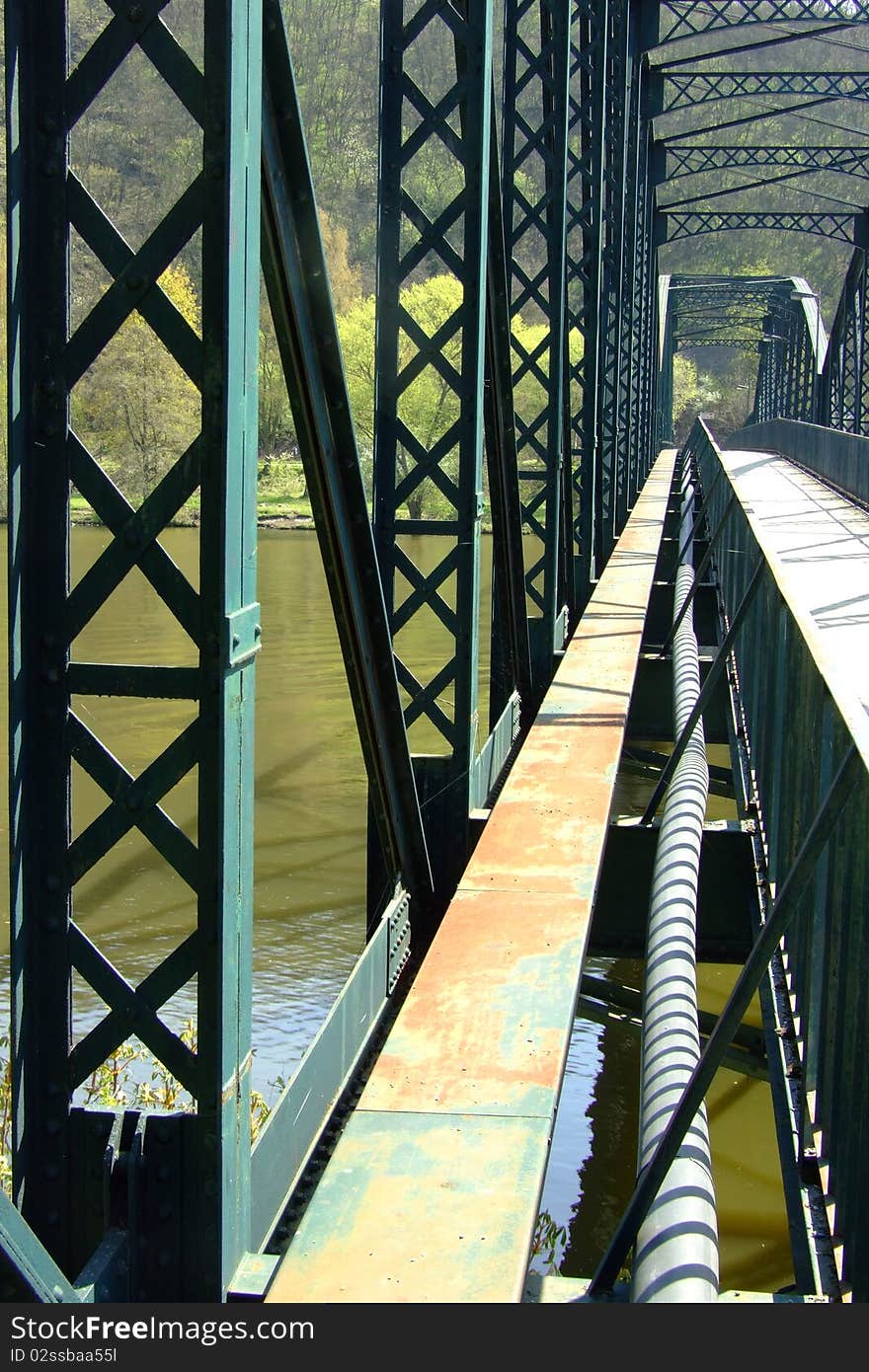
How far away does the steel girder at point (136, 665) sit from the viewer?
297 cm

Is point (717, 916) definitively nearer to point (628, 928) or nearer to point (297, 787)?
point (628, 928)

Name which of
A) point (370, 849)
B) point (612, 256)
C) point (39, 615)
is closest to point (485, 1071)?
point (39, 615)

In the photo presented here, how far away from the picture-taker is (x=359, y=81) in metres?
114

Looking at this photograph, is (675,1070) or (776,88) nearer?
(675,1070)

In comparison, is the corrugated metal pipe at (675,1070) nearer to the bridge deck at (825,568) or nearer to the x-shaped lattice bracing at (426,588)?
the bridge deck at (825,568)

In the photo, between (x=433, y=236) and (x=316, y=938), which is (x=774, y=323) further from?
(x=433, y=236)

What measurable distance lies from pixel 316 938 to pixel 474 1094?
1066 cm

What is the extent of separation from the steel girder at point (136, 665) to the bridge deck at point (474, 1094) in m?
0.36

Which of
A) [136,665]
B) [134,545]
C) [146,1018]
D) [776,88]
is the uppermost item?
[776,88]

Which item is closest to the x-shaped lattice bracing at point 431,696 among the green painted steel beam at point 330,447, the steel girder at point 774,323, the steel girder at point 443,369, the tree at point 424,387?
the steel girder at point 443,369

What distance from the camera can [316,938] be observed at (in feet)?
46.3

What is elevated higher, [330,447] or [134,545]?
[330,447]

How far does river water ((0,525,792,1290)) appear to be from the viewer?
30.2ft

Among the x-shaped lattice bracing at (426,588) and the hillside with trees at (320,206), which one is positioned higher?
the hillside with trees at (320,206)
